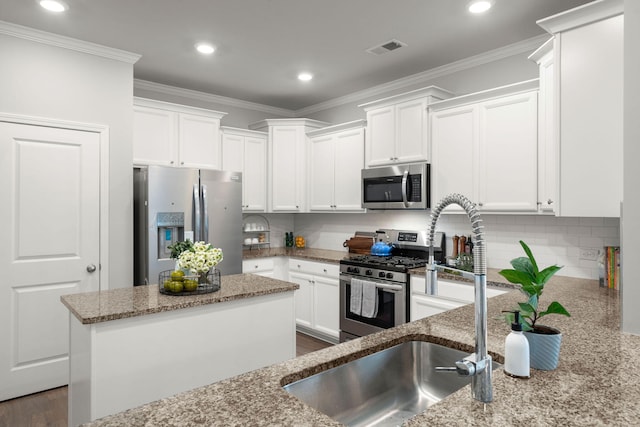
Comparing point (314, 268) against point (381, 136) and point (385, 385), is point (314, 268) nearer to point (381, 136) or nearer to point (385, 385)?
point (381, 136)

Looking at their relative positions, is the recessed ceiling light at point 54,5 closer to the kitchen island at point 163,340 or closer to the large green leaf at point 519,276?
the kitchen island at point 163,340

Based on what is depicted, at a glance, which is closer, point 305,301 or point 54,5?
point 54,5

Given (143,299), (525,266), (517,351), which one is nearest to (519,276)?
(525,266)

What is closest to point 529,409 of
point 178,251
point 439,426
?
point 439,426

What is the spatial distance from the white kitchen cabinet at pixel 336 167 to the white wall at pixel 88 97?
204cm

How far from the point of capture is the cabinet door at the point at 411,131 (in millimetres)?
3678

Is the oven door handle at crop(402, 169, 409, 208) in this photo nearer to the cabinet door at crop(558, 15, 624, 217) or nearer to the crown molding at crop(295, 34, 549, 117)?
the crown molding at crop(295, 34, 549, 117)

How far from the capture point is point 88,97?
3375 millimetres

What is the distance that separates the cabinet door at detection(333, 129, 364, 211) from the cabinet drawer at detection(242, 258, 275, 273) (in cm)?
98

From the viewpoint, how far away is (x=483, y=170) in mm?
3262

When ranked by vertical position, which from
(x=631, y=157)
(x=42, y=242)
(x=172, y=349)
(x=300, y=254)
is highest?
(x=631, y=157)

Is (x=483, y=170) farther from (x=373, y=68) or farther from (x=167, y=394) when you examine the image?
(x=167, y=394)

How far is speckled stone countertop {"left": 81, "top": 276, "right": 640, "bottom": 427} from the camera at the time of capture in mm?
920

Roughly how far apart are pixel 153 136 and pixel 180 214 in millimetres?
915
